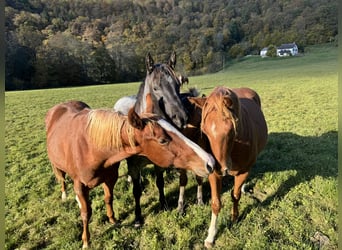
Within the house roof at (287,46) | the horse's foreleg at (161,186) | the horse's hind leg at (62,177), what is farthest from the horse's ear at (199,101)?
the house roof at (287,46)

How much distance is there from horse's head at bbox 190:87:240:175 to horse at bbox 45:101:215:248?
1.01 ft

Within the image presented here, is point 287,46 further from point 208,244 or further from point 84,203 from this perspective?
point 84,203

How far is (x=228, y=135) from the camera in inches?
114

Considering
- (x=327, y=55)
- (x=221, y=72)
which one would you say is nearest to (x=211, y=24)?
(x=221, y=72)

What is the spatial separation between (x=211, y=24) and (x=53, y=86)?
24819mm

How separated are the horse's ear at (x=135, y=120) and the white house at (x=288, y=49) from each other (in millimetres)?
63810

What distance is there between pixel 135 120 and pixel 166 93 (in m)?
1.01

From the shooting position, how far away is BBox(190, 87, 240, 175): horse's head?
2.88 metres

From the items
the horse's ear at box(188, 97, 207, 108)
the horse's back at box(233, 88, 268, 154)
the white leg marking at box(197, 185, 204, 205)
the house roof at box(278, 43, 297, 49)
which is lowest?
the house roof at box(278, 43, 297, 49)

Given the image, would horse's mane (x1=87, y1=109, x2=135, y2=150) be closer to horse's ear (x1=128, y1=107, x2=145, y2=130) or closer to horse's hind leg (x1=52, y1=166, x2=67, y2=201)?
horse's ear (x1=128, y1=107, x2=145, y2=130)

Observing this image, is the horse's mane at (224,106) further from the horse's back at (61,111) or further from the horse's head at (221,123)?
the horse's back at (61,111)

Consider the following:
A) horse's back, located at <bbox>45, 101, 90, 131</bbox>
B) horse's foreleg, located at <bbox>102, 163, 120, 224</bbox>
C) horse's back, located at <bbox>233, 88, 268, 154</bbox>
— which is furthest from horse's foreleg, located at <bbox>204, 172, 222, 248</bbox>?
horse's back, located at <bbox>45, 101, 90, 131</bbox>

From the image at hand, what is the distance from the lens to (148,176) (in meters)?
5.58

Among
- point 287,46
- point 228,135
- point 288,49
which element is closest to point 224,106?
point 228,135
